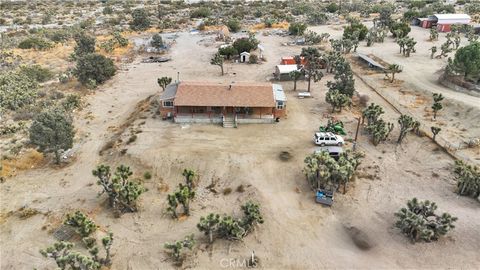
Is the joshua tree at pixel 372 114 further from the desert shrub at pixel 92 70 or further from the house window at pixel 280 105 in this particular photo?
the desert shrub at pixel 92 70

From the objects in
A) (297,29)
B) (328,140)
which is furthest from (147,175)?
(297,29)

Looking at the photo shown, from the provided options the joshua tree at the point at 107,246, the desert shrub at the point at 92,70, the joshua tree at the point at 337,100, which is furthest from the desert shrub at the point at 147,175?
the desert shrub at the point at 92,70

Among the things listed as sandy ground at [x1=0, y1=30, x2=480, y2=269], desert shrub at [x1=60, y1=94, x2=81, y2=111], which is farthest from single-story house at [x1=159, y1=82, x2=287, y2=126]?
desert shrub at [x1=60, y1=94, x2=81, y2=111]

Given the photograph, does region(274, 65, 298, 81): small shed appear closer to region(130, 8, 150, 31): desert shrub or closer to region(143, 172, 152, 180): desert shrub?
region(143, 172, 152, 180): desert shrub

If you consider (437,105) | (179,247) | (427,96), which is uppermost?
(437,105)

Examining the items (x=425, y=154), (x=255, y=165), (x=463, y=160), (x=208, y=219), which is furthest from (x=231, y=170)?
(x=463, y=160)

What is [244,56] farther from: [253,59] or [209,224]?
[209,224]
